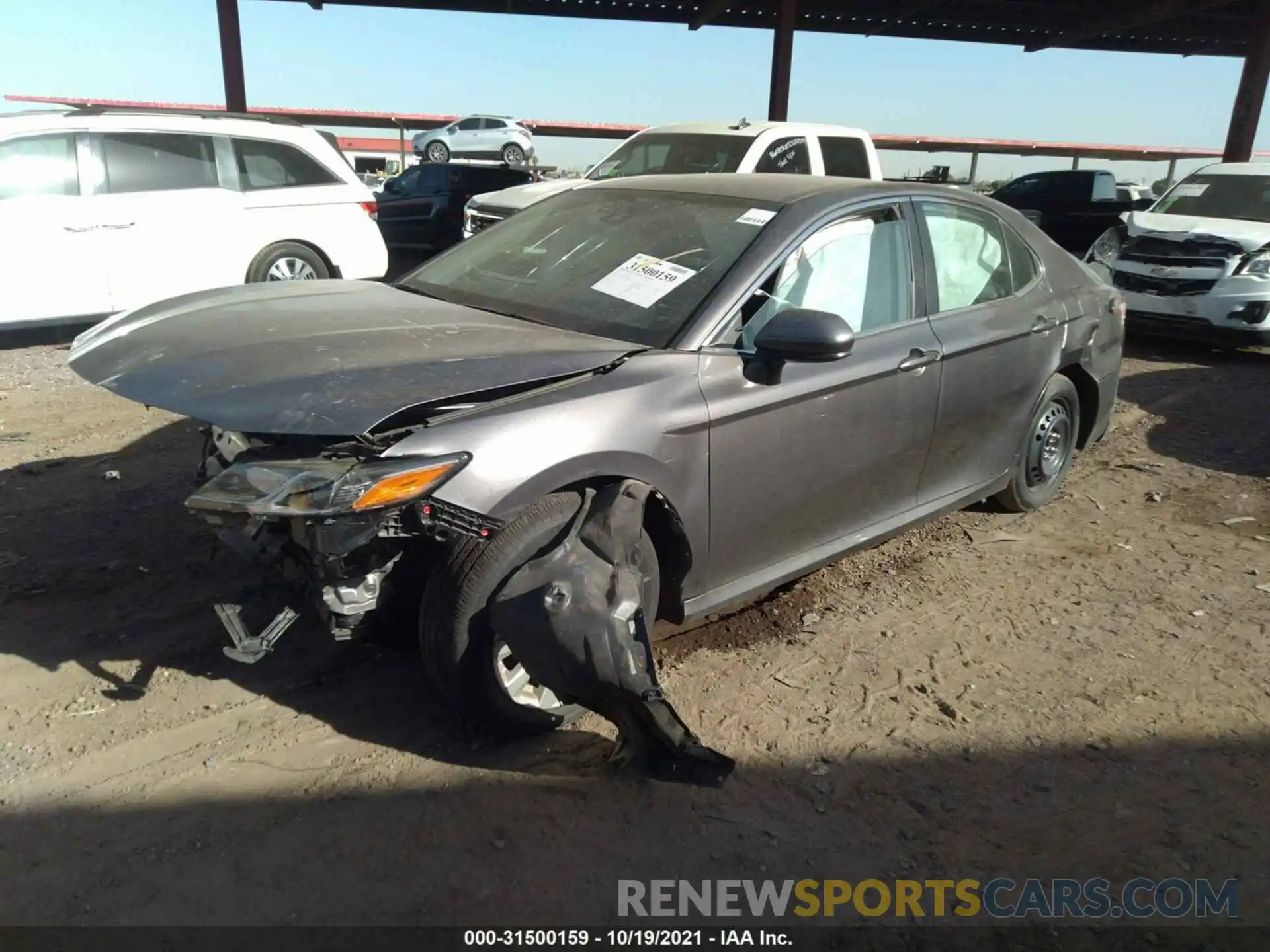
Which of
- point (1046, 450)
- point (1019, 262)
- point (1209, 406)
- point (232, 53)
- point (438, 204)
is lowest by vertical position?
point (1209, 406)

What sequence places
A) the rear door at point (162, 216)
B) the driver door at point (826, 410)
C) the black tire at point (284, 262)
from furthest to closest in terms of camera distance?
the black tire at point (284, 262)
the rear door at point (162, 216)
the driver door at point (826, 410)

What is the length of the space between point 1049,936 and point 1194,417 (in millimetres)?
5566

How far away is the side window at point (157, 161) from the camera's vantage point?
24.4ft

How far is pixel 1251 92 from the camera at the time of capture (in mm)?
15562

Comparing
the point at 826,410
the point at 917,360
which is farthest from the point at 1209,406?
the point at 826,410

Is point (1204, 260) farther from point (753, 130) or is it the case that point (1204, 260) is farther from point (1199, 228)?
point (753, 130)

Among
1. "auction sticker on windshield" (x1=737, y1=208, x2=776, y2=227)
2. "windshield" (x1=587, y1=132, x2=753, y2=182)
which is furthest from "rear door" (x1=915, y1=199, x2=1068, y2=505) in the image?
"windshield" (x1=587, y1=132, x2=753, y2=182)

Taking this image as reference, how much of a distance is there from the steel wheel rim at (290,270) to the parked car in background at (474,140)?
1961 centimetres

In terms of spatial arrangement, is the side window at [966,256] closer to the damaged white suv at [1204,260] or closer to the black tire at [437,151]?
the damaged white suv at [1204,260]

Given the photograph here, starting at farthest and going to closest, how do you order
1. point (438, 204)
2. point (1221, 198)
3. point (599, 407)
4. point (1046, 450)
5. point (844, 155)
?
point (438, 204), point (844, 155), point (1221, 198), point (1046, 450), point (599, 407)

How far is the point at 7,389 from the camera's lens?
6.31m

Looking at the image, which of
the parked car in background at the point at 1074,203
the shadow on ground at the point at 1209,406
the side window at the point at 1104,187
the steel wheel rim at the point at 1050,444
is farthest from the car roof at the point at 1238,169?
the steel wheel rim at the point at 1050,444

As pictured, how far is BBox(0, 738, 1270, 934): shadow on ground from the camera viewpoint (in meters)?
2.19

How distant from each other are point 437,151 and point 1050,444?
83.2 feet
